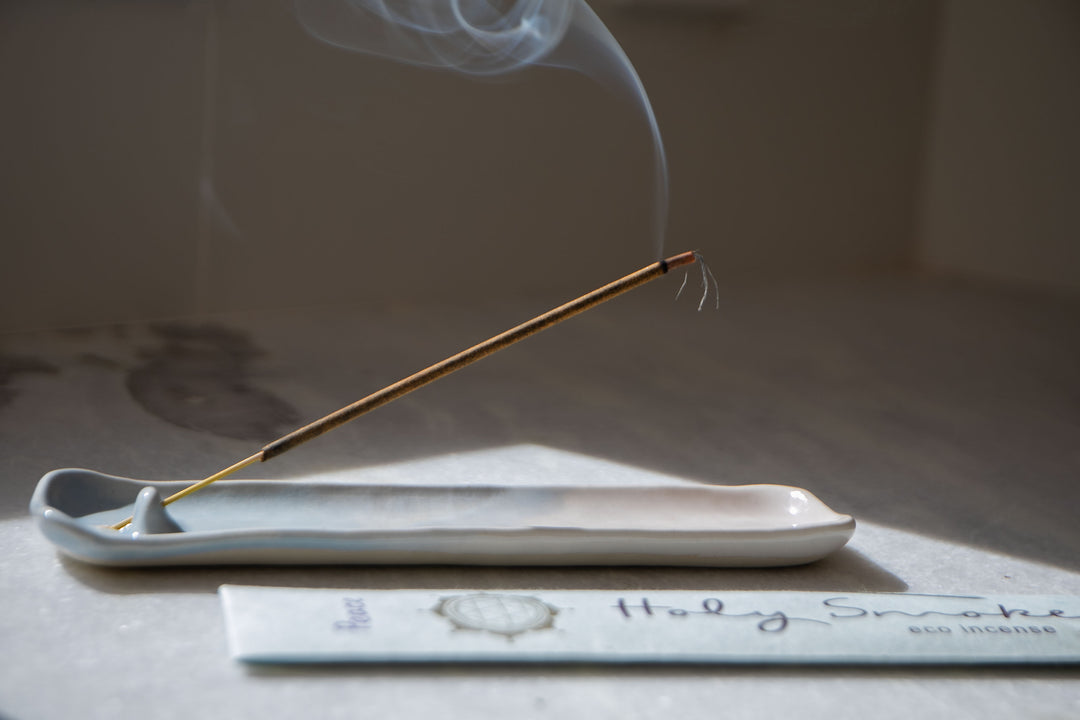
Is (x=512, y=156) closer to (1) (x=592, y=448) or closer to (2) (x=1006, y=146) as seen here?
(1) (x=592, y=448)

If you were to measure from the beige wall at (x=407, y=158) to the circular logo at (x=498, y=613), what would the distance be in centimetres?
148

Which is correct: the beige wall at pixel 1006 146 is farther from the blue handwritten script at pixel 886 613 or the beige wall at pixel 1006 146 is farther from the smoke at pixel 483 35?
the blue handwritten script at pixel 886 613

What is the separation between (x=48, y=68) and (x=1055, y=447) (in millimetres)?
1832

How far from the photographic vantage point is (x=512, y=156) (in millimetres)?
2727

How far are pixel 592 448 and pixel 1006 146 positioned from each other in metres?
2.18

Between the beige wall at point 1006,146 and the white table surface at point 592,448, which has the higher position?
the beige wall at point 1006,146

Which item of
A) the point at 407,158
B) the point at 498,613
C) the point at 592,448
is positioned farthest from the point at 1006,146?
the point at 498,613

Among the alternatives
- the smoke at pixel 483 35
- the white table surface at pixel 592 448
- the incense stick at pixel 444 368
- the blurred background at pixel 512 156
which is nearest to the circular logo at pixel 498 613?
the white table surface at pixel 592 448

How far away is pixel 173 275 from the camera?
2.34 m

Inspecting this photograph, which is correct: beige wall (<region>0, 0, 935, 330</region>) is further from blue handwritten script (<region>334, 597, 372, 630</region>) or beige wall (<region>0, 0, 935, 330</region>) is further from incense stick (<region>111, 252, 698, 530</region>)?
blue handwritten script (<region>334, 597, 372, 630</region>)

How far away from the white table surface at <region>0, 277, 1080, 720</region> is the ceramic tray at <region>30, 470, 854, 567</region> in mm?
27

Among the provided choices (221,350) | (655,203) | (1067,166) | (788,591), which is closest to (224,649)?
(788,591)

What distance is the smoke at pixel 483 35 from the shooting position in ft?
7.72

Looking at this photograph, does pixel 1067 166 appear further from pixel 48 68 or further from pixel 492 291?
pixel 48 68
